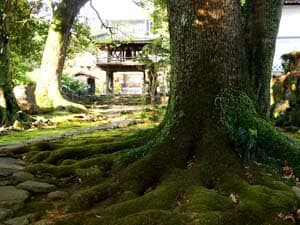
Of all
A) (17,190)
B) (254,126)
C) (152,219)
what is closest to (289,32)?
(254,126)

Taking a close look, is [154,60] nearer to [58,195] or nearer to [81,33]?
[81,33]

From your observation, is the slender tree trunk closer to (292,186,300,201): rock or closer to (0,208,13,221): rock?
(292,186,300,201): rock

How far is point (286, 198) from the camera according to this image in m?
3.71

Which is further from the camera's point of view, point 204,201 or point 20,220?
point 20,220

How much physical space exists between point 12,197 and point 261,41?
3626mm

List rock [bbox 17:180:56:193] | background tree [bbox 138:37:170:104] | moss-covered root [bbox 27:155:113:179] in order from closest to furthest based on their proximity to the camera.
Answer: rock [bbox 17:180:56:193]
moss-covered root [bbox 27:155:113:179]
background tree [bbox 138:37:170:104]

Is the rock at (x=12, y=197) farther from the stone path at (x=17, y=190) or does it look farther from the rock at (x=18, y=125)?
the rock at (x=18, y=125)

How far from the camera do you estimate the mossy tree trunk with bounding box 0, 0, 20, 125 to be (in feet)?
36.6

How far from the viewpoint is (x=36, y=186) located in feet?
15.7

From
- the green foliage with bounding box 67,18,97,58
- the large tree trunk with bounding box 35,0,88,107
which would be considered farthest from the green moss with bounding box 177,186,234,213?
the green foliage with bounding box 67,18,97,58

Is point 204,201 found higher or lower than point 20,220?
higher

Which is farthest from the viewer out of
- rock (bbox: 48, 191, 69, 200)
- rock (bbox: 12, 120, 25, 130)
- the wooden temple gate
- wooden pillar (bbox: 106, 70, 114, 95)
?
wooden pillar (bbox: 106, 70, 114, 95)

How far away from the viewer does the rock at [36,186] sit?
4.73 metres

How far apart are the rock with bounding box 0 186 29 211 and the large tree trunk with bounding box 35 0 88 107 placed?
11.8 m
